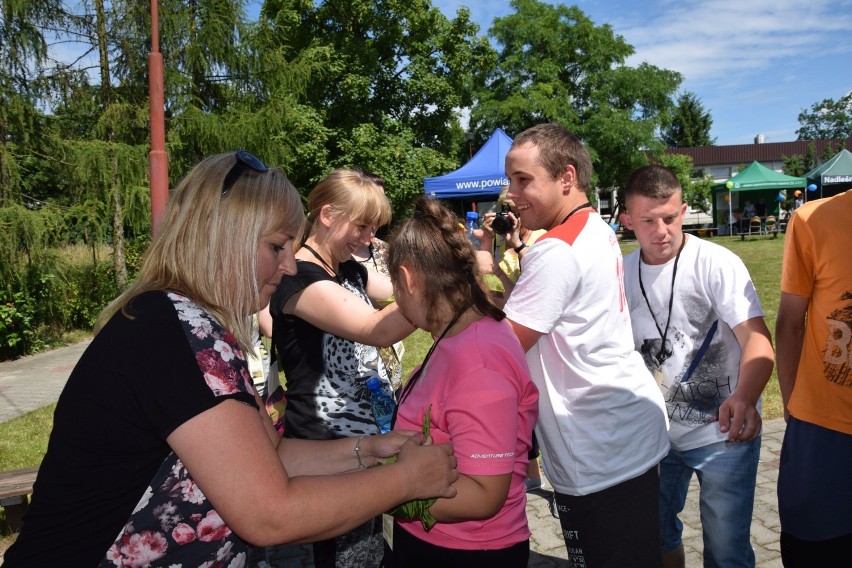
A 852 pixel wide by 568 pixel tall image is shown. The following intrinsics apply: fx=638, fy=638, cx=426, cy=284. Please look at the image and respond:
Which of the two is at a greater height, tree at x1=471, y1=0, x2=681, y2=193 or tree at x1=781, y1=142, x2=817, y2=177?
tree at x1=471, y1=0, x2=681, y2=193

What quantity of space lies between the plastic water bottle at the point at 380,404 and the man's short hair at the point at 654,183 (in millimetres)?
1447

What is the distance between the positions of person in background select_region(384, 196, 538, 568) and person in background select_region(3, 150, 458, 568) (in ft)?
0.71

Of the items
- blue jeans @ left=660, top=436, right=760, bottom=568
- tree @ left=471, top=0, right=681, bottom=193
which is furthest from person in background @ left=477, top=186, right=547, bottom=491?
tree @ left=471, top=0, right=681, bottom=193

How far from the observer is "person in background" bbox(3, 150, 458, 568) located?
1318 millimetres

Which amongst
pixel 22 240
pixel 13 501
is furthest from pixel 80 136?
pixel 13 501

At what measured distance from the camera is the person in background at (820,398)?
2.26 meters

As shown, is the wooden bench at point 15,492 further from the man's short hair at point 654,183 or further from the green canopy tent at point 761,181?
the green canopy tent at point 761,181

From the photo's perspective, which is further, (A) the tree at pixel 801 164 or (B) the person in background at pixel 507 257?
(A) the tree at pixel 801 164

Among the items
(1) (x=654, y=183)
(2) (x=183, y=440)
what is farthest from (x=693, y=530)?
(2) (x=183, y=440)

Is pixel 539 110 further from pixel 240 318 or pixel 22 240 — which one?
→ pixel 240 318

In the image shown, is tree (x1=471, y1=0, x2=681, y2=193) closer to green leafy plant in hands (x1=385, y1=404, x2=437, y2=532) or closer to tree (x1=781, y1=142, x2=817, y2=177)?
tree (x1=781, y1=142, x2=817, y2=177)

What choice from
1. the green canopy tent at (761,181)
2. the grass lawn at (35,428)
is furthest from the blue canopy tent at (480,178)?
the green canopy tent at (761,181)

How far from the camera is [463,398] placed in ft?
5.69

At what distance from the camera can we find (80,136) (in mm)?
13852
